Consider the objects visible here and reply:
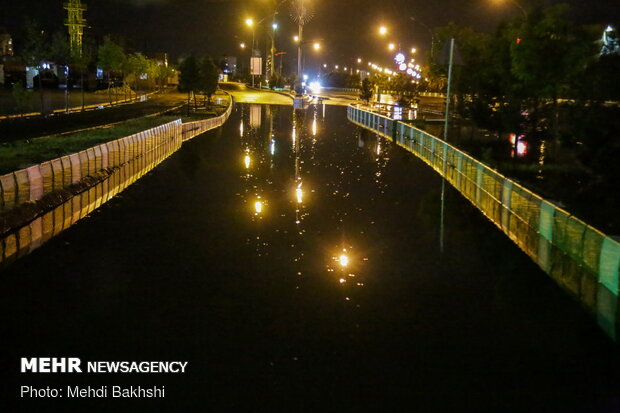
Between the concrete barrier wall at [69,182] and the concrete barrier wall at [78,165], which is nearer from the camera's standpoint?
the concrete barrier wall at [69,182]

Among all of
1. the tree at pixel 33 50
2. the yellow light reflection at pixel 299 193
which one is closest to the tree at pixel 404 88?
the tree at pixel 33 50

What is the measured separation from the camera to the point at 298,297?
394 inches

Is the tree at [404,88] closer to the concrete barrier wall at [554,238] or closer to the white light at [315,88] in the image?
the concrete barrier wall at [554,238]

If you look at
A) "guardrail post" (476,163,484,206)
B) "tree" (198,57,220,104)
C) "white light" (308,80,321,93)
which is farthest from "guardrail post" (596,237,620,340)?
"white light" (308,80,321,93)

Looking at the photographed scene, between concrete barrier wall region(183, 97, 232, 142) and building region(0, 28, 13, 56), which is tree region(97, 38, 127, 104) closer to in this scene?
concrete barrier wall region(183, 97, 232, 142)

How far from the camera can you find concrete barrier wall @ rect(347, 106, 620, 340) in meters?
10.2

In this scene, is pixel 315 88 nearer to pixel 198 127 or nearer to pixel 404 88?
pixel 404 88

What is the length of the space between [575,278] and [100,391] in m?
7.21

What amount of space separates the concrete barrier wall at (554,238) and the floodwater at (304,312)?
334 millimetres

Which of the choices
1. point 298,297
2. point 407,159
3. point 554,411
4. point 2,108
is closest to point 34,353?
point 298,297

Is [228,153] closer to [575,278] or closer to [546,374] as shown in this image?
[575,278]

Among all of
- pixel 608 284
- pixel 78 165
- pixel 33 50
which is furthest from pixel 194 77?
pixel 608 284

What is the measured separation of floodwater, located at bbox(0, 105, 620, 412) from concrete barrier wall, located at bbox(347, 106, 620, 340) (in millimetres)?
334

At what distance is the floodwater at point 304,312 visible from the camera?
7.07m
